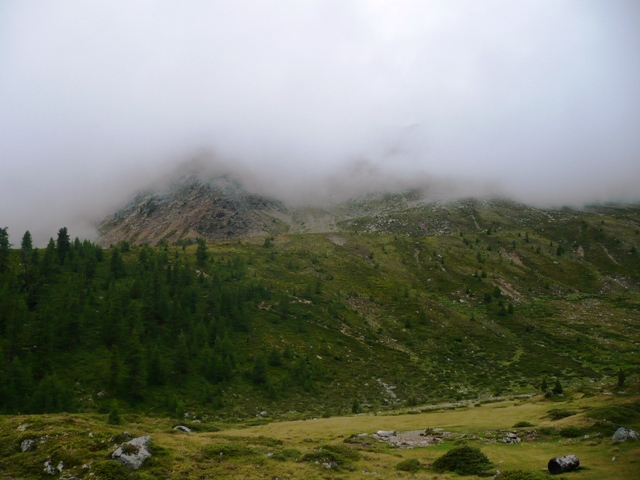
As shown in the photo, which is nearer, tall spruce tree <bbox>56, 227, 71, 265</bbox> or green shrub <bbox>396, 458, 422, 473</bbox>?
green shrub <bbox>396, 458, 422, 473</bbox>

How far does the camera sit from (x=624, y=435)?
26.9m

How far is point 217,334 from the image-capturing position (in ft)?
293

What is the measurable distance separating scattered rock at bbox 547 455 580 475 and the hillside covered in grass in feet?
150

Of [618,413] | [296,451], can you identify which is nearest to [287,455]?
[296,451]

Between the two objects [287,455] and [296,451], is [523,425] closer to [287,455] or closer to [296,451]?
[296,451]

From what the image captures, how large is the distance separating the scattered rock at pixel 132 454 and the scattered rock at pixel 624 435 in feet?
111

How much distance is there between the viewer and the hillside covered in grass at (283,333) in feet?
218

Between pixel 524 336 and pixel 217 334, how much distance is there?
95.1 m

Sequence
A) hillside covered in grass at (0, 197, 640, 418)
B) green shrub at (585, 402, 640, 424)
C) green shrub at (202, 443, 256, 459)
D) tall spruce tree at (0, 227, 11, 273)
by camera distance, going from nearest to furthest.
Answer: green shrub at (202, 443, 256, 459) → green shrub at (585, 402, 640, 424) → hillside covered in grass at (0, 197, 640, 418) → tall spruce tree at (0, 227, 11, 273)

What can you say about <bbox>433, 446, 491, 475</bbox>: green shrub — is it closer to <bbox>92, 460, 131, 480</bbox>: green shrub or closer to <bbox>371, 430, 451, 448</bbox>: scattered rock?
<bbox>371, 430, 451, 448</bbox>: scattered rock

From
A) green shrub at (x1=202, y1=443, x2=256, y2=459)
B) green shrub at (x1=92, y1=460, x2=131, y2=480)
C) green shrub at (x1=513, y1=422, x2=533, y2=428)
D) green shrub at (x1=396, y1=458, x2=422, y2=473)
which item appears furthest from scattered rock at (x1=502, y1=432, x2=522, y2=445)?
green shrub at (x1=92, y1=460, x2=131, y2=480)

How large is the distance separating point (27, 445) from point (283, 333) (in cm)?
7678

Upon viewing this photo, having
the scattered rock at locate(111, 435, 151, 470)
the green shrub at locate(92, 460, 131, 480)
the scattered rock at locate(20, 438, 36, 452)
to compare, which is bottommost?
the scattered rock at locate(111, 435, 151, 470)

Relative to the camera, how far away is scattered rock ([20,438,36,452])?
26.8m
